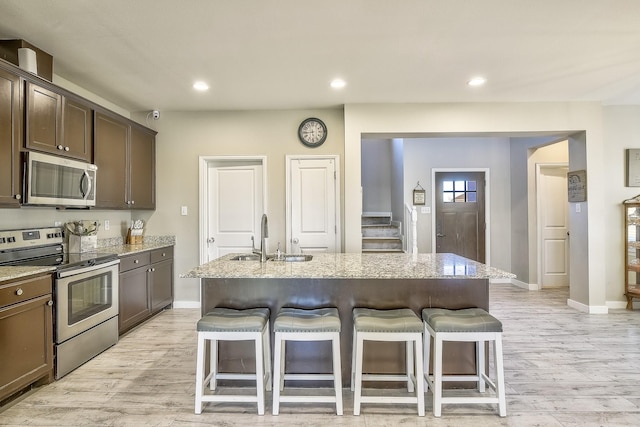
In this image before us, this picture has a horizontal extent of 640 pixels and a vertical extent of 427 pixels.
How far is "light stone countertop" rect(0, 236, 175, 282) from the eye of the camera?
2.20m

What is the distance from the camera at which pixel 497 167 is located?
6020 millimetres

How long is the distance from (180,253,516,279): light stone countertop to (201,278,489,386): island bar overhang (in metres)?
0.10

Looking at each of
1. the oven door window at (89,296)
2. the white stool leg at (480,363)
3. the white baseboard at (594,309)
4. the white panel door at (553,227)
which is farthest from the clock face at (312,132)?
the white baseboard at (594,309)

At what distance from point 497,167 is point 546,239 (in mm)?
1412

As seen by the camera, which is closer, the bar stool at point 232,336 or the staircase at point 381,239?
the bar stool at point 232,336

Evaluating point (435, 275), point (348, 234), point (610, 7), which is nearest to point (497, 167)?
point (348, 234)

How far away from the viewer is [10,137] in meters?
2.47

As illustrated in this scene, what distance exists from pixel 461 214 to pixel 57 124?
571 cm

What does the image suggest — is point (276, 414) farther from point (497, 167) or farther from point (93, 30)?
point (497, 167)

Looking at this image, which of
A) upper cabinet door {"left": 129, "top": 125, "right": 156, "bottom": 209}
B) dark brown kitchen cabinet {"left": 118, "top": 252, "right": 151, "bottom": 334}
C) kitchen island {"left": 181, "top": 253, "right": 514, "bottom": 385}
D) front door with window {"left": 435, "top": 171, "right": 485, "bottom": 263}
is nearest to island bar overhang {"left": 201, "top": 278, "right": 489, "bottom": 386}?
kitchen island {"left": 181, "top": 253, "right": 514, "bottom": 385}

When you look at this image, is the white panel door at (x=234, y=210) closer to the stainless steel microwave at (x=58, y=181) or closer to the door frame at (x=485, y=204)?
the stainless steel microwave at (x=58, y=181)

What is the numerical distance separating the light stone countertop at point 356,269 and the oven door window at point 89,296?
1090 millimetres

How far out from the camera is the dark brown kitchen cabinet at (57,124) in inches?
105

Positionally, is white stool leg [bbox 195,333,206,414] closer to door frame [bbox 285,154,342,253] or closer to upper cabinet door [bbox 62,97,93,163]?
upper cabinet door [bbox 62,97,93,163]
